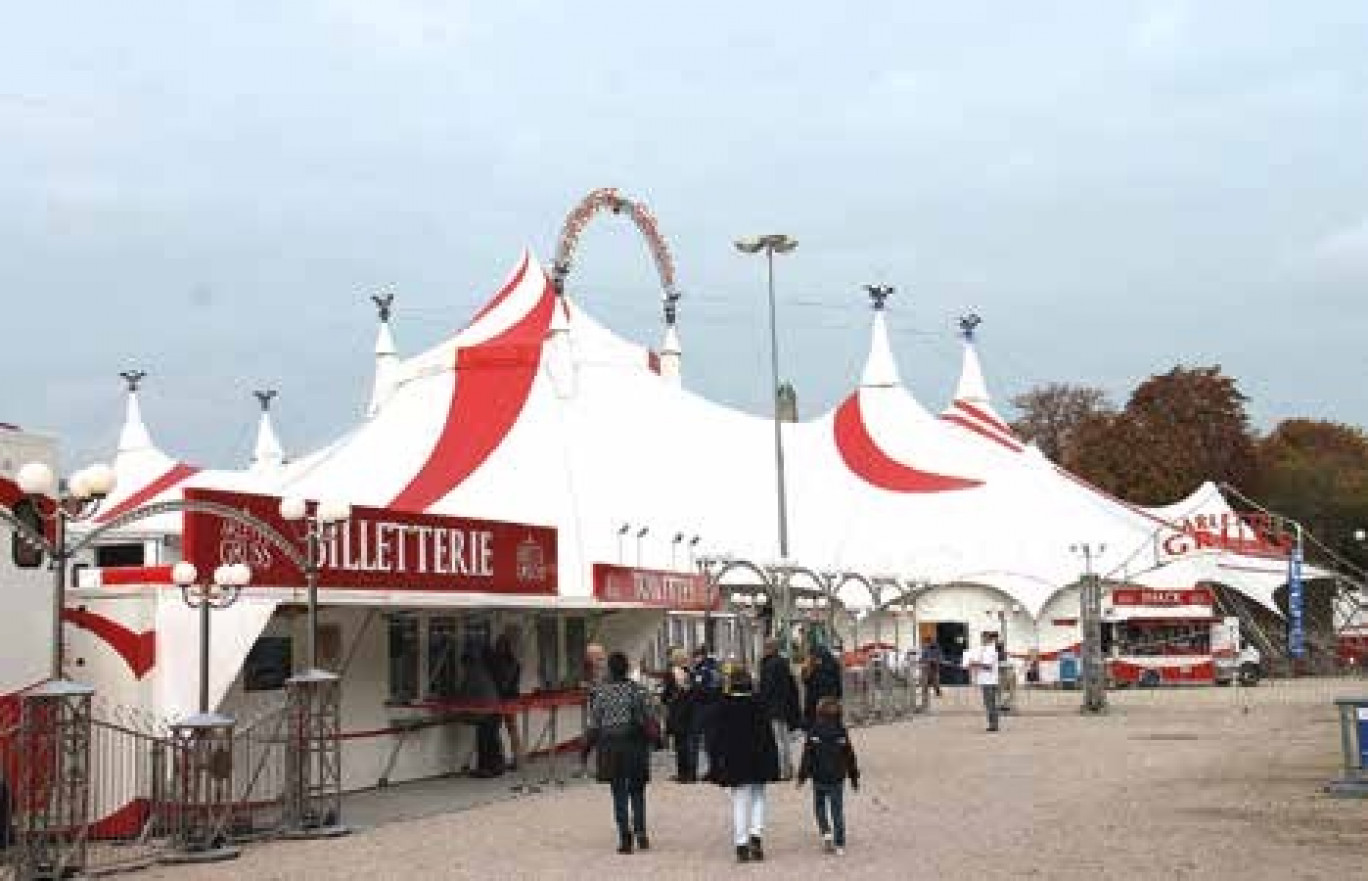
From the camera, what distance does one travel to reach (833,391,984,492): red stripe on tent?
38.0 meters

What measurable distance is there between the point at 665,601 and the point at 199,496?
317 inches

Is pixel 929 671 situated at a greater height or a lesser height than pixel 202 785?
greater

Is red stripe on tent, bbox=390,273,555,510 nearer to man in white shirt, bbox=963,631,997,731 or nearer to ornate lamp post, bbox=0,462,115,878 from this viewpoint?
man in white shirt, bbox=963,631,997,731

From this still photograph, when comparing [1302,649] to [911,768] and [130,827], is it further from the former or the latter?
[130,827]

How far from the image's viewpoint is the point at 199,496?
484 inches

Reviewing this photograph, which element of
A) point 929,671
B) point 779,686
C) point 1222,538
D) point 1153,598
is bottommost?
point 929,671

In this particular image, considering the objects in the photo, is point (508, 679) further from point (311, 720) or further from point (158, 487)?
point (158, 487)

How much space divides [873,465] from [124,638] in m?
28.0

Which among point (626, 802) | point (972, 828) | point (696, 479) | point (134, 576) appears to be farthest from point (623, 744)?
point (696, 479)

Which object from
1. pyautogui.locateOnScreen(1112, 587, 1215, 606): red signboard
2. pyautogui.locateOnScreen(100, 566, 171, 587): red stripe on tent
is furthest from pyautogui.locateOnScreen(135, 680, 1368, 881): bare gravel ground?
pyautogui.locateOnScreen(1112, 587, 1215, 606): red signboard

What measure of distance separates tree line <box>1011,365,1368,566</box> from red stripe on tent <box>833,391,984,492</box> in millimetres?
18532

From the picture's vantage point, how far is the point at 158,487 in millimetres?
35156

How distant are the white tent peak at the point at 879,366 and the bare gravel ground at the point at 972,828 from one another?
2252 centimetres

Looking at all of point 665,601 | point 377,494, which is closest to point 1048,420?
point 377,494
